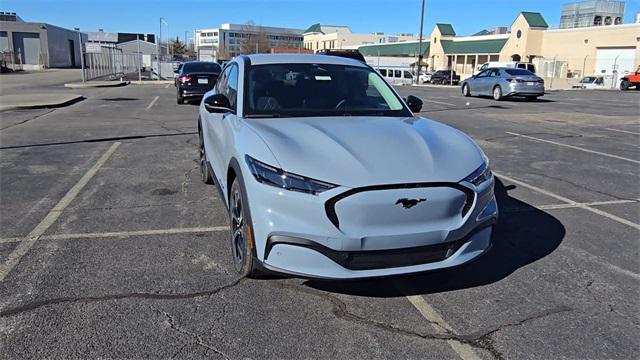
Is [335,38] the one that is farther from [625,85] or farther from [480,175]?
[480,175]

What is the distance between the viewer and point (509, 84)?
875 inches

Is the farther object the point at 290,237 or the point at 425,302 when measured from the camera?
the point at 425,302

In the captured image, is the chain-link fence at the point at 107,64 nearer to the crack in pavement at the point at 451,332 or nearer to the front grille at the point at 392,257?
the crack in pavement at the point at 451,332

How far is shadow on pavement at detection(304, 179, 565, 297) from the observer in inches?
143

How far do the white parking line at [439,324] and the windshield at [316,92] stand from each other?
1.79 metres

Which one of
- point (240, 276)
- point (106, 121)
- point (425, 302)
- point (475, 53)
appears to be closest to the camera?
point (425, 302)

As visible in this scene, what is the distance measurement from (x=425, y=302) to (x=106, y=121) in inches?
451

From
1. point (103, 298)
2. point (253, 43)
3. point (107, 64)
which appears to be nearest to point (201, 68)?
point (103, 298)

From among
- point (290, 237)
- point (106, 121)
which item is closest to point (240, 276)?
point (290, 237)

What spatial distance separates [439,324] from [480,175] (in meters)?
1.03

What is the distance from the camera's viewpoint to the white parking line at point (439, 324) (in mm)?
2902

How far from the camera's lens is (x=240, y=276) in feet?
12.3

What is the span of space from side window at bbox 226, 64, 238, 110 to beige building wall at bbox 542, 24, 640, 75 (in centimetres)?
5671

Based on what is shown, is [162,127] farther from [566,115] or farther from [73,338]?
[566,115]
